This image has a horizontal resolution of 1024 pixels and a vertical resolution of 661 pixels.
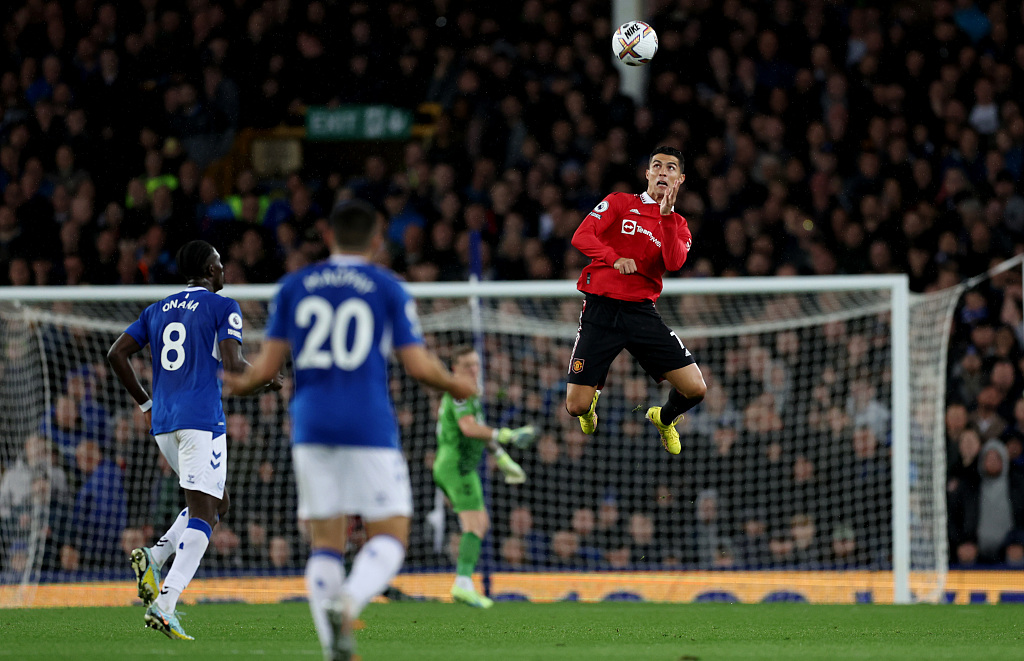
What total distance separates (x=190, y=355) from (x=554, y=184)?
6573 millimetres

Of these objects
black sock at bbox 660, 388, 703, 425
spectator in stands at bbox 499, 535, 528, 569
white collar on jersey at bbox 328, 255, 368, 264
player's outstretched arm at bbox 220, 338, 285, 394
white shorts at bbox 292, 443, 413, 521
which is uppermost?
white collar on jersey at bbox 328, 255, 368, 264

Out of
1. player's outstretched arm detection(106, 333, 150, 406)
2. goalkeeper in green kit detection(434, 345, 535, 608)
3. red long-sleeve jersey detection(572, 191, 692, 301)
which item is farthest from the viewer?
goalkeeper in green kit detection(434, 345, 535, 608)

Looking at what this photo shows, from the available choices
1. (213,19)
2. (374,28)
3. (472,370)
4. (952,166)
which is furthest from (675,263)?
(213,19)

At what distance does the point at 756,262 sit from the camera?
1245cm

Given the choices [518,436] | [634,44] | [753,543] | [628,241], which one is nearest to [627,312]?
[628,241]

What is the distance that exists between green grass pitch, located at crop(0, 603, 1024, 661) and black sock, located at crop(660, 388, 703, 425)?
1.40 m

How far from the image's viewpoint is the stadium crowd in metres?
12.0

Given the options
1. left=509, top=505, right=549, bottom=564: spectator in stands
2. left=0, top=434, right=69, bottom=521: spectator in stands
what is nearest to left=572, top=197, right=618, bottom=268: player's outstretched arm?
left=509, top=505, right=549, bottom=564: spectator in stands

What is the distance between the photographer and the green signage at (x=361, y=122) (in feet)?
49.8

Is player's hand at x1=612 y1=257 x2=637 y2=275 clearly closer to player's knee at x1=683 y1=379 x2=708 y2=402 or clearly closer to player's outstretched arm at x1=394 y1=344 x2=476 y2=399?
player's knee at x1=683 y1=379 x2=708 y2=402

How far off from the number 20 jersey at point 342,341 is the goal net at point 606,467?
6.32 m

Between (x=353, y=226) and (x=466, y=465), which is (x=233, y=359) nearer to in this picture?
(x=353, y=226)

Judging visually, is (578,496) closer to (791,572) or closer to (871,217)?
(791,572)

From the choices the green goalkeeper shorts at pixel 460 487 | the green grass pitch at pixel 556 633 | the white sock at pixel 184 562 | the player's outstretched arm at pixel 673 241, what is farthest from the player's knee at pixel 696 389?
the white sock at pixel 184 562
